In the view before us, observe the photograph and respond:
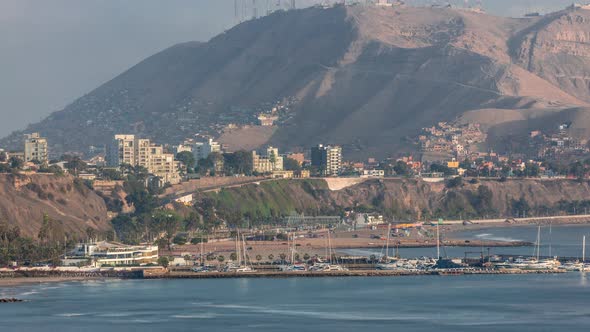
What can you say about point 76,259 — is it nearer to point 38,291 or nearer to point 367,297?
point 38,291

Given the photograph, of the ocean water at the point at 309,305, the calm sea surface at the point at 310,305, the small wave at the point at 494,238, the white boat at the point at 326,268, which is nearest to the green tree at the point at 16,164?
the small wave at the point at 494,238

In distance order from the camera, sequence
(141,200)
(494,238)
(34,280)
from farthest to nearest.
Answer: (494,238) < (141,200) < (34,280)

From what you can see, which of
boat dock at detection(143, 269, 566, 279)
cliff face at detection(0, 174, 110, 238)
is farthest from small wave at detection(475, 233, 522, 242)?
boat dock at detection(143, 269, 566, 279)

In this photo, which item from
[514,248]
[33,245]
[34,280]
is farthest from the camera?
[514,248]

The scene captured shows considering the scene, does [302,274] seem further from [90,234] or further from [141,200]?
[141,200]

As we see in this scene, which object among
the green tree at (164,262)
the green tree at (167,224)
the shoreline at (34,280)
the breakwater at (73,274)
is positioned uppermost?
the green tree at (167,224)

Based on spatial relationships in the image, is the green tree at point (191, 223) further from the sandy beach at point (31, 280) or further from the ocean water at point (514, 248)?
the sandy beach at point (31, 280)

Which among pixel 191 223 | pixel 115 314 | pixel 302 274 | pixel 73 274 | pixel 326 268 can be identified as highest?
pixel 191 223

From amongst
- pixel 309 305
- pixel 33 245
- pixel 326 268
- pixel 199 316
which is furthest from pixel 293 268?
pixel 199 316
